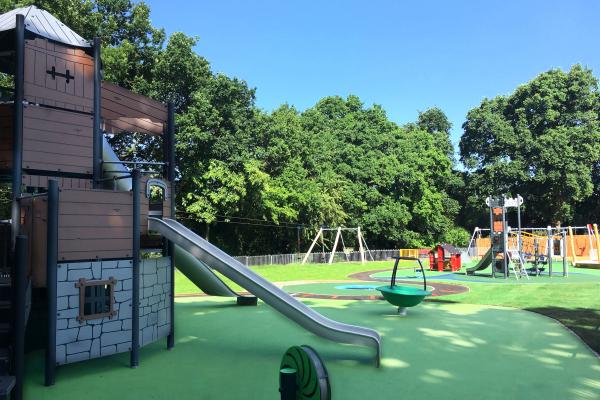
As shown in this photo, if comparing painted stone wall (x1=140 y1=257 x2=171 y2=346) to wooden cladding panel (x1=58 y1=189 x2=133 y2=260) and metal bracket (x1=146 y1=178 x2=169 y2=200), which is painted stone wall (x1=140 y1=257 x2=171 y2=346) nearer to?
wooden cladding panel (x1=58 y1=189 x2=133 y2=260)

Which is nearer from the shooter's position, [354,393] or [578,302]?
[354,393]

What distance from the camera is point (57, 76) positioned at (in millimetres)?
7426

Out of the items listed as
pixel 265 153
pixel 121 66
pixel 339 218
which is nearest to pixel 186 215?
pixel 265 153

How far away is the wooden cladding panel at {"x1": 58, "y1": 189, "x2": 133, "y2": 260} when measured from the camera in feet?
21.5

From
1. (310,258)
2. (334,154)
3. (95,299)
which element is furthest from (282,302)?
(334,154)

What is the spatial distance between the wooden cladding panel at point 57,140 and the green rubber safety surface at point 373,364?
3.08 metres

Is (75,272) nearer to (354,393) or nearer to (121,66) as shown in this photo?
(354,393)

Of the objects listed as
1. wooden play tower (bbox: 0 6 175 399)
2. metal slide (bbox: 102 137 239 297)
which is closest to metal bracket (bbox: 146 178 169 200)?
wooden play tower (bbox: 0 6 175 399)

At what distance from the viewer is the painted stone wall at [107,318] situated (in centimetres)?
649

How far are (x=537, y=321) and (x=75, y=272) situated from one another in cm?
946

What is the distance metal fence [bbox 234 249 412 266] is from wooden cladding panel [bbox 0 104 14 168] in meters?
22.3

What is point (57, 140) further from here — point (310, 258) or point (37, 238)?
point (310, 258)

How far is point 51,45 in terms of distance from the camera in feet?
24.2

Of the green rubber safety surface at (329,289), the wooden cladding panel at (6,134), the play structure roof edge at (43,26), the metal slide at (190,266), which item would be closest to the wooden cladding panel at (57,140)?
the play structure roof edge at (43,26)
